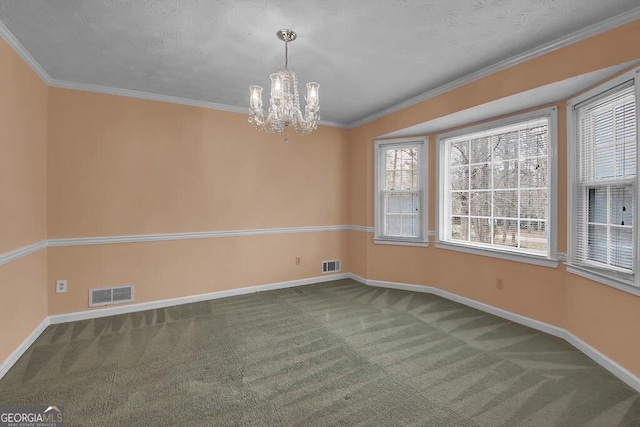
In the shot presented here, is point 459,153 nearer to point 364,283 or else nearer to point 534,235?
point 534,235

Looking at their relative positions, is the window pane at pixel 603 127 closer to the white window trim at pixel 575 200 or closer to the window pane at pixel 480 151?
the white window trim at pixel 575 200

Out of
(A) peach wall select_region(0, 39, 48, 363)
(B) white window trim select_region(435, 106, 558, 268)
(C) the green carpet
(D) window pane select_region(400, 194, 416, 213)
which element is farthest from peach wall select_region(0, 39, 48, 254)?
(B) white window trim select_region(435, 106, 558, 268)

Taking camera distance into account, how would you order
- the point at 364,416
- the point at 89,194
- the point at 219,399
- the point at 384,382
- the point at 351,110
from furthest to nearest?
the point at 351,110
the point at 89,194
the point at 384,382
the point at 219,399
the point at 364,416

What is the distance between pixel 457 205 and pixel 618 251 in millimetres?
1819

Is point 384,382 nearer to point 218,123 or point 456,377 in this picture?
point 456,377

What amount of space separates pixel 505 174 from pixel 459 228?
36.5 inches

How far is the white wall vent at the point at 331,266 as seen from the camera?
5.05 metres

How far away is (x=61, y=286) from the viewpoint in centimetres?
331

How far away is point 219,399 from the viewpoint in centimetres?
205

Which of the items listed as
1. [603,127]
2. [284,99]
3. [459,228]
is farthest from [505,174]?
[284,99]

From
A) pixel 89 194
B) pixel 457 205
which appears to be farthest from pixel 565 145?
pixel 89 194

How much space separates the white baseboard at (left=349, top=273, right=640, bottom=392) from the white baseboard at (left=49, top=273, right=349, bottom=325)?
1.02 m

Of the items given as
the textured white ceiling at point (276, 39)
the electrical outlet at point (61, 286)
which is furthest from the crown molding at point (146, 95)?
the electrical outlet at point (61, 286)

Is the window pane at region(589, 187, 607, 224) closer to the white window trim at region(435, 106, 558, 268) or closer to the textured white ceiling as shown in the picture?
the white window trim at region(435, 106, 558, 268)
